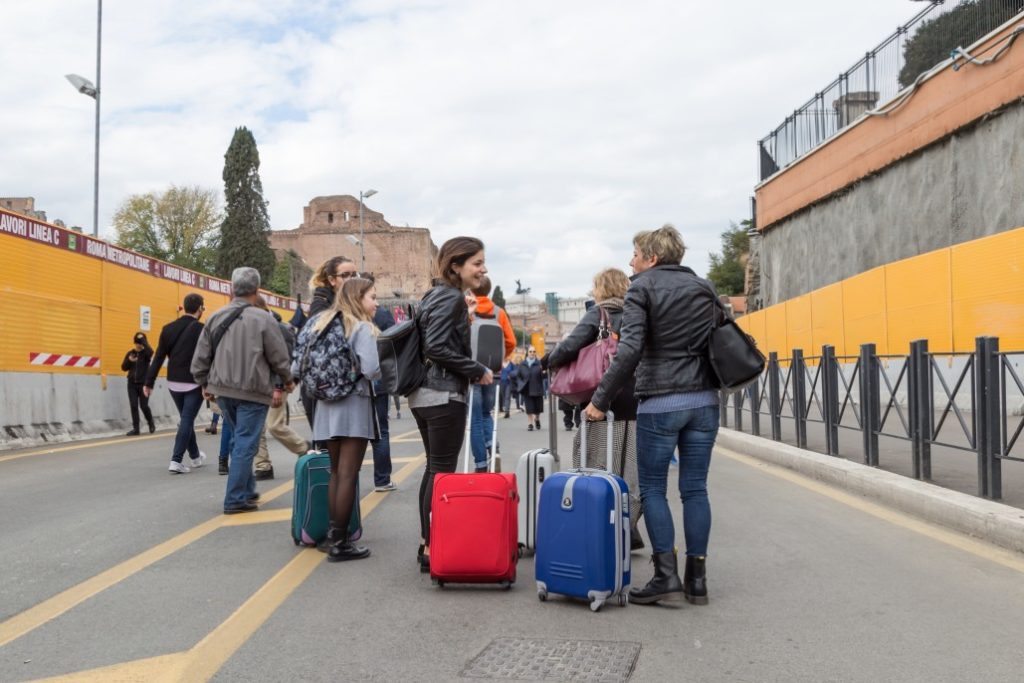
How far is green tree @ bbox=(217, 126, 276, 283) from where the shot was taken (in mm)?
67438

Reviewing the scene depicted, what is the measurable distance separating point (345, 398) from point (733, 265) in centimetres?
5604

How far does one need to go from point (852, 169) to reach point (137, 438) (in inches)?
718

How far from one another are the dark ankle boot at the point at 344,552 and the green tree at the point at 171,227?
232 feet

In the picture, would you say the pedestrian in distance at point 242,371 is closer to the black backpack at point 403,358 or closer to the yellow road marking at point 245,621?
the yellow road marking at point 245,621

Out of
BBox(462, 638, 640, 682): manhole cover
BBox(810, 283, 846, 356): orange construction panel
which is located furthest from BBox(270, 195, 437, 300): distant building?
BBox(462, 638, 640, 682): manhole cover

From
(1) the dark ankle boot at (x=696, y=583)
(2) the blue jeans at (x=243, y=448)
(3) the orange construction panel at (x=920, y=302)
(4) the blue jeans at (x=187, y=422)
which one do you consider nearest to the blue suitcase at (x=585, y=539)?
(1) the dark ankle boot at (x=696, y=583)

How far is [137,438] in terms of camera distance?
15055 millimetres

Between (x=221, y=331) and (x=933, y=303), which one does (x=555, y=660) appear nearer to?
(x=221, y=331)

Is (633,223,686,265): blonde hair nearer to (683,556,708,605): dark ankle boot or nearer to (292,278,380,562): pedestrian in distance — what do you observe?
(683,556,708,605): dark ankle boot

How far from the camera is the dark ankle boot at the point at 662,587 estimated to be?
182 inches

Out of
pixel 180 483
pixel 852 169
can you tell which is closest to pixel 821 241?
pixel 852 169

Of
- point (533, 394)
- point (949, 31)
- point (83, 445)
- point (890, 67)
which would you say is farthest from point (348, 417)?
point (890, 67)

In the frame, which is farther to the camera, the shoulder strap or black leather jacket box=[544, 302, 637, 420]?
the shoulder strap

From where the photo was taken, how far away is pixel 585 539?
4484mm
